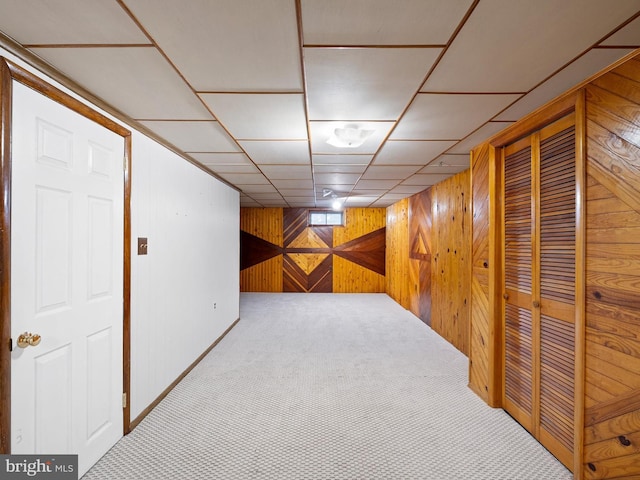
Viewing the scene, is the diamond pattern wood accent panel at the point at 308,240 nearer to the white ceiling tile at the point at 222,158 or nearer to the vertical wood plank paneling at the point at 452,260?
the vertical wood plank paneling at the point at 452,260

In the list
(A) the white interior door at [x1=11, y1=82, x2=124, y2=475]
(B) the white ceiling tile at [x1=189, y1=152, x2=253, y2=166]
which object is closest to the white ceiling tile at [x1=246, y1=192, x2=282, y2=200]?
(B) the white ceiling tile at [x1=189, y1=152, x2=253, y2=166]

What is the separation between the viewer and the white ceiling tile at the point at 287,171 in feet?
12.2

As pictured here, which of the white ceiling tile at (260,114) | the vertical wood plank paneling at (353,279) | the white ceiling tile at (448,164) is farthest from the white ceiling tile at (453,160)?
the vertical wood plank paneling at (353,279)

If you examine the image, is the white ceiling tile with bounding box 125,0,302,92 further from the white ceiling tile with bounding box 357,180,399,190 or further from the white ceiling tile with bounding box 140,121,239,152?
the white ceiling tile with bounding box 357,180,399,190

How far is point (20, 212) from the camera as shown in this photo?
1440 millimetres

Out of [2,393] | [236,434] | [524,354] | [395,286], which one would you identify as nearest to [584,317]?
[524,354]

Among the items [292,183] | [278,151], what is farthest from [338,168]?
[292,183]

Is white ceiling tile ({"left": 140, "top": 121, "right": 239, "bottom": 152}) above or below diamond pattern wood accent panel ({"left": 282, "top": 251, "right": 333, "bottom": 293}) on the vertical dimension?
above

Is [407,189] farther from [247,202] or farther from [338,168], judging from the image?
[247,202]

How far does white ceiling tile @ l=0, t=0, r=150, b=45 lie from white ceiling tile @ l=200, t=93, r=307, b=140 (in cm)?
59

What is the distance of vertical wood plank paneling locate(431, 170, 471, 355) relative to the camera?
12.7 ft

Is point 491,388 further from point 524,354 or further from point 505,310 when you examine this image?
point 505,310

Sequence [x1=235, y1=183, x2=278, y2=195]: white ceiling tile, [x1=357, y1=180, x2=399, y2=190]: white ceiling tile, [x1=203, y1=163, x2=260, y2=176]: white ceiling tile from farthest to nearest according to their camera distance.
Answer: [x1=235, y1=183, x2=278, y2=195]: white ceiling tile → [x1=357, y1=180, x2=399, y2=190]: white ceiling tile → [x1=203, y1=163, x2=260, y2=176]: white ceiling tile

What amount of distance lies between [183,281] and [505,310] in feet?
9.76
